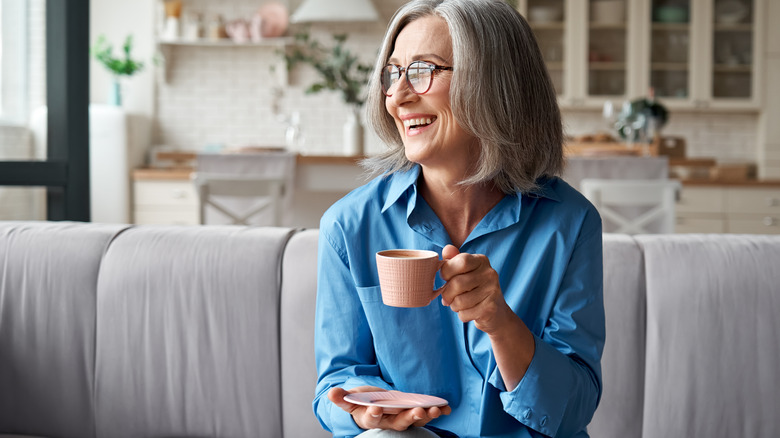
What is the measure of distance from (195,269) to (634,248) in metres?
0.90

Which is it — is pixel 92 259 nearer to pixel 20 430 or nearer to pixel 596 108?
pixel 20 430

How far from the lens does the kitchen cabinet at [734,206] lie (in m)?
4.91

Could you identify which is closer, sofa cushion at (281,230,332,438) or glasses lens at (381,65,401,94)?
glasses lens at (381,65,401,94)

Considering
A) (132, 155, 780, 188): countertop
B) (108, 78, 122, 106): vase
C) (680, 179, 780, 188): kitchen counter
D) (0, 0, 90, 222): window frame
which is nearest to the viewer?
(0, 0, 90, 222): window frame

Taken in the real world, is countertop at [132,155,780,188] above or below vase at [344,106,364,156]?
below

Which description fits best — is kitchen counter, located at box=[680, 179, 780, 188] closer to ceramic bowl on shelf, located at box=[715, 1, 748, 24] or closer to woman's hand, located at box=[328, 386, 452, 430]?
ceramic bowl on shelf, located at box=[715, 1, 748, 24]

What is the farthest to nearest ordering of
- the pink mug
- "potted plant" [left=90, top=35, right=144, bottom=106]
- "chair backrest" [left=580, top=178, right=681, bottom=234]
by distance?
"potted plant" [left=90, top=35, right=144, bottom=106] → "chair backrest" [left=580, top=178, right=681, bottom=234] → the pink mug

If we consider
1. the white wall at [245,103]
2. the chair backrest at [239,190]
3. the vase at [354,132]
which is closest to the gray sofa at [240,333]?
the chair backrest at [239,190]

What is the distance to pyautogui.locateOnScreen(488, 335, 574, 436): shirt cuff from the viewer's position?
38.2 inches

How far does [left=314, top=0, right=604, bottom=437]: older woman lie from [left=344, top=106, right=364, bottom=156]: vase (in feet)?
9.66

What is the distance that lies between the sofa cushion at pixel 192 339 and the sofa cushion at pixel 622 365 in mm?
648

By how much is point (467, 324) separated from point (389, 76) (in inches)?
15.4

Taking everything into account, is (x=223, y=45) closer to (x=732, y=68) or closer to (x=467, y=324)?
(x=732, y=68)

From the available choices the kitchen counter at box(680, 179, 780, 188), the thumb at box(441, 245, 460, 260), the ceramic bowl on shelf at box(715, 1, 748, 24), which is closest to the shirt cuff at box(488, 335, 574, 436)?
the thumb at box(441, 245, 460, 260)
